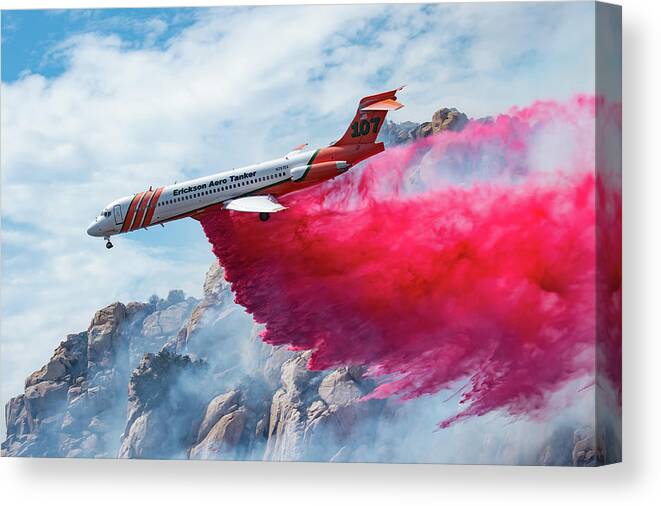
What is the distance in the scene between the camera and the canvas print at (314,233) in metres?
22.1

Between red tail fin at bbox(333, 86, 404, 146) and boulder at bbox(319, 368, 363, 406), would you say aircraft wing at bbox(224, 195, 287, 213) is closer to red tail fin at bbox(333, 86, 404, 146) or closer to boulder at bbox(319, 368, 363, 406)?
red tail fin at bbox(333, 86, 404, 146)

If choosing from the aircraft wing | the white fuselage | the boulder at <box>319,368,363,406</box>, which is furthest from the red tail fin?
the boulder at <box>319,368,363,406</box>

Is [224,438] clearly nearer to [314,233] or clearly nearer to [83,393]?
[83,393]

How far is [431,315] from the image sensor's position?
73.6 ft

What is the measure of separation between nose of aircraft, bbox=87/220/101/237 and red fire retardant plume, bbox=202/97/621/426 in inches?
91.7

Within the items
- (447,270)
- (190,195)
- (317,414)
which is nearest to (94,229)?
(190,195)

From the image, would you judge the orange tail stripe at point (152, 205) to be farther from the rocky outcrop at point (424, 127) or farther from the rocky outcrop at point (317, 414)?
the rocky outcrop at point (424, 127)

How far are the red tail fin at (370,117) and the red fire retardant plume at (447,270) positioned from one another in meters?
0.46

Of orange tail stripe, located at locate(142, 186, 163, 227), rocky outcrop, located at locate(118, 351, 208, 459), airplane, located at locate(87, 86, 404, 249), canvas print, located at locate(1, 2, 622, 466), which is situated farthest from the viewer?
orange tail stripe, located at locate(142, 186, 163, 227)

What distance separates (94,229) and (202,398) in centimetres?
348

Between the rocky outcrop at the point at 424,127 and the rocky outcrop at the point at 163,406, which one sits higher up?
the rocky outcrop at the point at 424,127

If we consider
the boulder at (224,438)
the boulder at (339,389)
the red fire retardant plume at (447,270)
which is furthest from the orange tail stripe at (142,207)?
the boulder at (339,389)

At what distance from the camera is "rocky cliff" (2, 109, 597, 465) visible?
74.4 feet

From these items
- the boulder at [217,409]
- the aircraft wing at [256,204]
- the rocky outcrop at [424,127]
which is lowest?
the boulder at [217,409]
